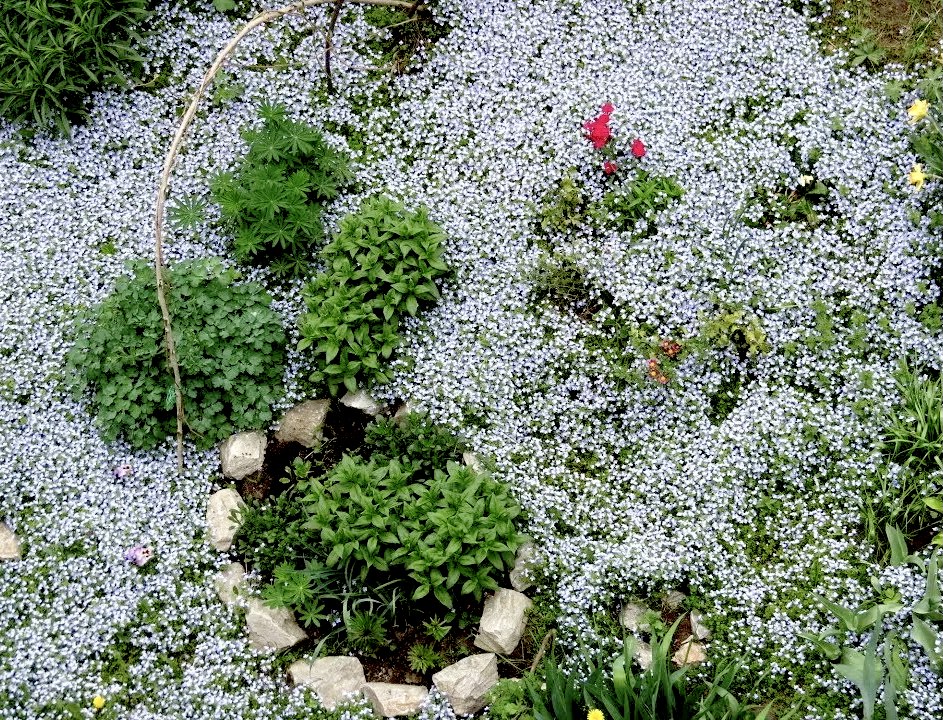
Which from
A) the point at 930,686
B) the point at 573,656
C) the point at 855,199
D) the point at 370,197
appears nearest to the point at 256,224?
the point at 370,197

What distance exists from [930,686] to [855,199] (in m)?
3.27

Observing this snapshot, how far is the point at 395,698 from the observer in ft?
17.1

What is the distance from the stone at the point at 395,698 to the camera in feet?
17.0

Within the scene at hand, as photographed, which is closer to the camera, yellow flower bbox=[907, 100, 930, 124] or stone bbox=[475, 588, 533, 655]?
stone bbox=[475, 588, 533, 655]

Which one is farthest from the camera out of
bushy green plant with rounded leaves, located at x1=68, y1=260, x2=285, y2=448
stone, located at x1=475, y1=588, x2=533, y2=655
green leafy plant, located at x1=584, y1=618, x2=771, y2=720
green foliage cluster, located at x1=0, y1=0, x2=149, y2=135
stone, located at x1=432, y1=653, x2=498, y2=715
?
green foliage cluster, located at x1=0, y1=0, x2=149, y2=135

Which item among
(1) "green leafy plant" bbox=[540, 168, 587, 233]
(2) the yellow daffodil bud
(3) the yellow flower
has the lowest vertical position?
(1) "green leafy plant" bbox=[540, 168, 587, 233]

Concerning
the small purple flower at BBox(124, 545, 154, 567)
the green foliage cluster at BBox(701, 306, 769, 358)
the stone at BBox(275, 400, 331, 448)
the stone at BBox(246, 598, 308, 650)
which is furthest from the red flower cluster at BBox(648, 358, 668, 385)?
the small purple flower at BBox(124, 545, 154, 567)

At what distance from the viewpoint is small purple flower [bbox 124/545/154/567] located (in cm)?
566

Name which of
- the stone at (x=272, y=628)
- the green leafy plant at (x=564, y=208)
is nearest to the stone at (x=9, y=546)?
the stone at (x=272, y=628)

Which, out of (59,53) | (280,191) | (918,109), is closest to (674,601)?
(918,109)

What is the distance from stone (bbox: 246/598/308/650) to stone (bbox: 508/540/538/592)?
1.42 meters

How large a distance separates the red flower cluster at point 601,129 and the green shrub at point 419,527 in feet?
8.84

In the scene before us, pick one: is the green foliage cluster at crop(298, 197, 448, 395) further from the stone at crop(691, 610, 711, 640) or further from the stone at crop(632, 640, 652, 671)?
the stone at crop(691, 610, 711, 640)

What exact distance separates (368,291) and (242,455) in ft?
4.80
